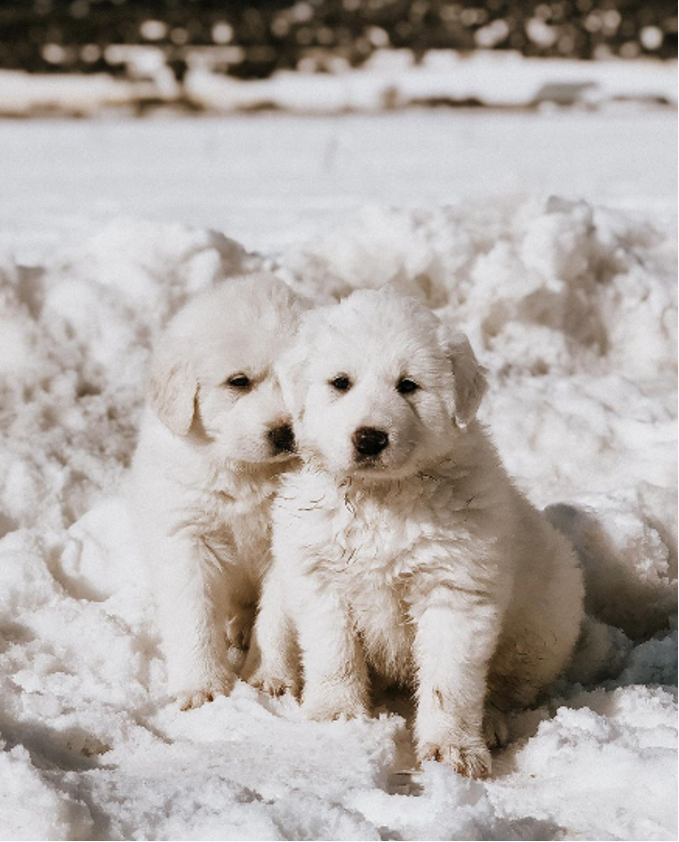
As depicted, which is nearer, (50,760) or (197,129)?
(50,760)

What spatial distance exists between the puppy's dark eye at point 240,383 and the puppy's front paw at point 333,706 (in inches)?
42.9

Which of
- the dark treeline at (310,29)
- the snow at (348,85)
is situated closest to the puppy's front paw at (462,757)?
the snow at (348,85)

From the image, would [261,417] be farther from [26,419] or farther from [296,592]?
[26,419]

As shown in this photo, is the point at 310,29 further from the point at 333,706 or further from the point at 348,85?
the point at 333,706

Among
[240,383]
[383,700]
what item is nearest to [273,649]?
[383,700]

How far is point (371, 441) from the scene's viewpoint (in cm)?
301

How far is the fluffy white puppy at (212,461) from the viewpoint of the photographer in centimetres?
369

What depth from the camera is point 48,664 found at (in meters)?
3.71

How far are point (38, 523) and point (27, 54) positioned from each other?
13243mm

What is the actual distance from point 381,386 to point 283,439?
628mm

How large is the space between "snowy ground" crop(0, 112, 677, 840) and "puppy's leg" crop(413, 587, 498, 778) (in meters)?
0.12

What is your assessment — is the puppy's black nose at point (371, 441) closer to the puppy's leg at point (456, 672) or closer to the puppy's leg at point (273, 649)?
the puppy's leg at point (456, 672)

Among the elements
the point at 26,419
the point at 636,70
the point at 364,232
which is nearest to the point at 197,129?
the point at 636,70

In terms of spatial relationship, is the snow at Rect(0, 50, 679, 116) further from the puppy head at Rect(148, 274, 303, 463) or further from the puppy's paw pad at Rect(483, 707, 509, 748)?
the puppy's paw pad at Rect(483, 707, 509, 748)
